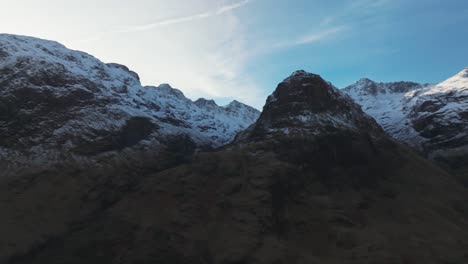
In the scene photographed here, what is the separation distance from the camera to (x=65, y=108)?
137 m

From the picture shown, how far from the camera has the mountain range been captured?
8700cm

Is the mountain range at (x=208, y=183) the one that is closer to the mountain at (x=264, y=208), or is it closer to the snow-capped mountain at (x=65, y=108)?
the mountain at (x=264, y=208)

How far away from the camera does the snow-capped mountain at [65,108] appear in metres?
121

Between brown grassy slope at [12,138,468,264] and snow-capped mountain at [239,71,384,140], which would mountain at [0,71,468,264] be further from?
snow-capped mountain at [239,71,384,140]

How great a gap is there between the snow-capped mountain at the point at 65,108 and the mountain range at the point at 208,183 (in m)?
0.51

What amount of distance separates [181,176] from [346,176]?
4455 centimetres

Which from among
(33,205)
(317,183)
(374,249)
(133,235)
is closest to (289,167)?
(317,183)

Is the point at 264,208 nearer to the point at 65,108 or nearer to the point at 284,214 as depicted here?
the point at 284,214

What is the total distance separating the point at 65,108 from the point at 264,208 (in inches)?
2921

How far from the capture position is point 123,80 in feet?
637

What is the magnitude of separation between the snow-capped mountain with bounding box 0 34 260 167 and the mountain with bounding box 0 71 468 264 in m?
14.5

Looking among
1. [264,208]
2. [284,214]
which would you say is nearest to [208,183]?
[264,208]

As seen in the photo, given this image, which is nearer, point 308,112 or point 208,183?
point 208,183

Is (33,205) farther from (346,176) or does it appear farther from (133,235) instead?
(346,176)
